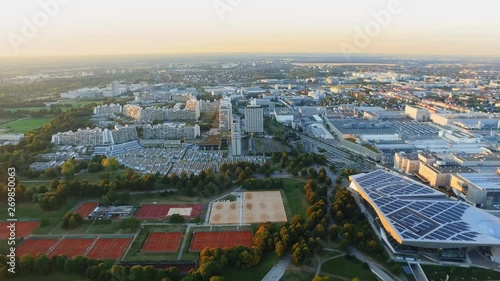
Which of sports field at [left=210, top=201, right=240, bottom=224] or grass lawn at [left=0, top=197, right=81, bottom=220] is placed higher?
grass lawn at [left=0, top=197, right=81, bottom=220]

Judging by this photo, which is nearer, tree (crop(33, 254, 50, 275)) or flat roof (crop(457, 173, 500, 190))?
tree (crop(33, 254, 50, 275))

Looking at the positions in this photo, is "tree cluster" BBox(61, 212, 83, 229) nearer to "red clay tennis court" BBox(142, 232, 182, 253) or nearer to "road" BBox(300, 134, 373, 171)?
"red clay tennis court" BBox(142, 232, 182, 253)

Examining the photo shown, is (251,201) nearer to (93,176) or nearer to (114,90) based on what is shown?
(93,176)

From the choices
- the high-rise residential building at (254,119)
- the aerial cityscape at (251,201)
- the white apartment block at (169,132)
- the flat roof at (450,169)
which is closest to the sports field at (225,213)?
the aerial cityscape at (251,201)

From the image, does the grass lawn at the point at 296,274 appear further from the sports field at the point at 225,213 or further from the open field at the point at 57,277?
the open field at the point at 57,277

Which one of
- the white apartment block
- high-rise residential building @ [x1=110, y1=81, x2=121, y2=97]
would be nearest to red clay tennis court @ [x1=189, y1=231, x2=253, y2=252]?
the white apartment block

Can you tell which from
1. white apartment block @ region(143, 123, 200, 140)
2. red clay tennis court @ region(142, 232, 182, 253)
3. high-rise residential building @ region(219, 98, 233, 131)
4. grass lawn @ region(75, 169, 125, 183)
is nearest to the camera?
red clay tennis court @ region(142, 232, 182, 253)

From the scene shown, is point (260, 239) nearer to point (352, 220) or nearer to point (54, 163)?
point (352, 220)

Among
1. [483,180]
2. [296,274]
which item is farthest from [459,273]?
[483,180]
